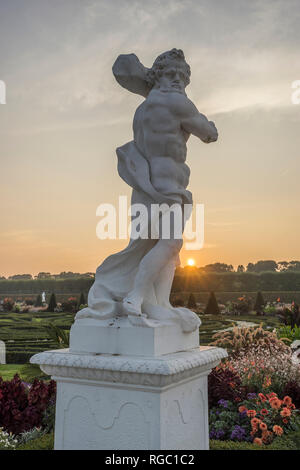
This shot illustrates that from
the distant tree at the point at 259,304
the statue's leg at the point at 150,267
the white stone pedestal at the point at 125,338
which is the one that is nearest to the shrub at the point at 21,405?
the white stone pedestal at the point at 125,338

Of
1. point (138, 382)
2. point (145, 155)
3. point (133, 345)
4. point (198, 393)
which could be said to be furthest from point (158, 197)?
point (198, 393)

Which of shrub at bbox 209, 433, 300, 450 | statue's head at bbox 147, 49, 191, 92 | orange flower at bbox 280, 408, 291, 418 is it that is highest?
statue's head at bbox 147, 49, 191, 92

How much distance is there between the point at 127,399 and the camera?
284cm

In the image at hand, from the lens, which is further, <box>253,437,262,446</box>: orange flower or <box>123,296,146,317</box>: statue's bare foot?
<box>253,437,262,446</box>: orange flower

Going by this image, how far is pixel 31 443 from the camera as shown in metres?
4.54

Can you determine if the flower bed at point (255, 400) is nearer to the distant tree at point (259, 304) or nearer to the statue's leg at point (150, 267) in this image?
the statue's leg at point (150, 267)

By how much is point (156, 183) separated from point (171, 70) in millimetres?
1059

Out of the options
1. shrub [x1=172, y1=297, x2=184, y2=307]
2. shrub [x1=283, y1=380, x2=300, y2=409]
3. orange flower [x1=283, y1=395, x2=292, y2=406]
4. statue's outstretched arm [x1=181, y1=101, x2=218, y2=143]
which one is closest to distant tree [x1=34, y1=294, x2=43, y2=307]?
shrub [x1=172, y1=297, x2=184, y2=307]

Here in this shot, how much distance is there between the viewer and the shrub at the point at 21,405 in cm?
505

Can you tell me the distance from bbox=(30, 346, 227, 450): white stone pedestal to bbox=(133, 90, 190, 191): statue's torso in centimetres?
147

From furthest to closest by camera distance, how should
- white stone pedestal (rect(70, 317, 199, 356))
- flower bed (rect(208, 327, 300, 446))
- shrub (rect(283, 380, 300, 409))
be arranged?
shrub (rect(283, 380, 300, 409)), flower bed (rect(208, 327, 300, 446)), white stone pedestal (rect(70, 317, 199, 356))

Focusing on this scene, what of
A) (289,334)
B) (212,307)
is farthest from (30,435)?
(212,307)

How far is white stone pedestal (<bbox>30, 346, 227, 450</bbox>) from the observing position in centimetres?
272

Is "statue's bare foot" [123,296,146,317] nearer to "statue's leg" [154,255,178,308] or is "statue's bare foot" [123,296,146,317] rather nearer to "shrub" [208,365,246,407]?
"statue's leg" [154,255,178,308]
